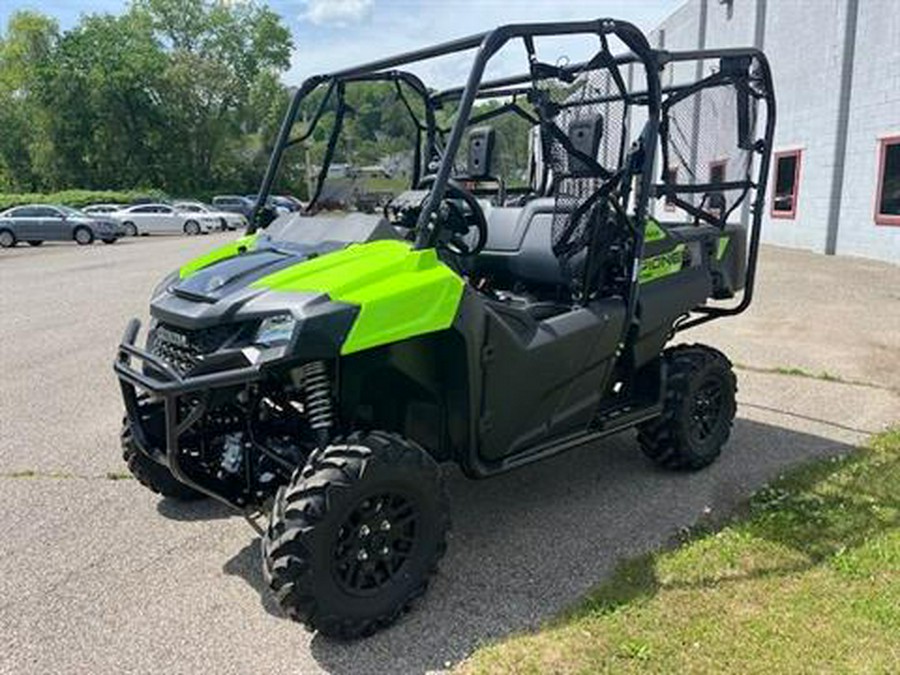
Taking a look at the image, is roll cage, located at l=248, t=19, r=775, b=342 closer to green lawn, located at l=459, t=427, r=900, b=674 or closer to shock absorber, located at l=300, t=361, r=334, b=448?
shock absorber, located at l=300, t=361, r=334, b=448

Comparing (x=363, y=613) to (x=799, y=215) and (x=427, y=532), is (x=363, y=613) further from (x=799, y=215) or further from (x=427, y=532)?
(x=799, y=215)

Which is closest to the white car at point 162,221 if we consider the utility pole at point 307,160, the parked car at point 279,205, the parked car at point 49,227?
the parked car at point 49,227

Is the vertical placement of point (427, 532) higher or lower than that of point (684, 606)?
higher

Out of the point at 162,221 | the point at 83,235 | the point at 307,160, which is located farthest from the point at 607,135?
the point at 162,221

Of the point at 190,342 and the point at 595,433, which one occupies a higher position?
the point at 190,342

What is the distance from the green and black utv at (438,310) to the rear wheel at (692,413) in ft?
0.04

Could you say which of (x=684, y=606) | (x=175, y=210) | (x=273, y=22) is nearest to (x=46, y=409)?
(x=684, y=606)

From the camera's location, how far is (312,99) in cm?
468

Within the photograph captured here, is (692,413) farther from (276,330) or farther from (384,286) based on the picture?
(276,330)

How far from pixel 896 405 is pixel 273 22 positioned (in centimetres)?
6069

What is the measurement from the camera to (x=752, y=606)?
323 centimetres

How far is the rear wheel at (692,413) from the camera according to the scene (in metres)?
4.55

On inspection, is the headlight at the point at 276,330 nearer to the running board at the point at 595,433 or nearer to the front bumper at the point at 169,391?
the front bumper at the point at 169,391

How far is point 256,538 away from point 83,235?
2488cm
